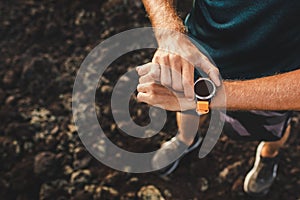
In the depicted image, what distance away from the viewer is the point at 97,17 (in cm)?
231

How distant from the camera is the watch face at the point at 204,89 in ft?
3.53

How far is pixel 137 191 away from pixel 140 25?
85cm

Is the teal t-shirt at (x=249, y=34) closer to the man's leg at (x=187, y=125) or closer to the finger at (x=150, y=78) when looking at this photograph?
the finger at (x=150, y=78)

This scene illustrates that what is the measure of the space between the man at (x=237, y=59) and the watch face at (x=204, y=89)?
0.05ft

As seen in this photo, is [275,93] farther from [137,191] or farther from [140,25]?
[140,25]

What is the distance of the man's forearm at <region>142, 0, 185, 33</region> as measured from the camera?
1.21 meters

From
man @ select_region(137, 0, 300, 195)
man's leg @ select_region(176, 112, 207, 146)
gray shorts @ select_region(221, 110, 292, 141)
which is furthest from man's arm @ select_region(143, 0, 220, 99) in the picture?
man's leg @ select_region(176, 112, 207, 146)

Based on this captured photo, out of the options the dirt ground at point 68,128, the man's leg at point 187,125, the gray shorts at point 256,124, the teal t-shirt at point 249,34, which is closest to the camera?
the teal t-shirt at point 249,34

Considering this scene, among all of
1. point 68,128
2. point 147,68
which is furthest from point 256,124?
point 68,128

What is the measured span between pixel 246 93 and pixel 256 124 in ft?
1.45

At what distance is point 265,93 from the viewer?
1.05 meters

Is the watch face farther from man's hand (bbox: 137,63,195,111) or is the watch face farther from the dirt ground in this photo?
the dirt ground

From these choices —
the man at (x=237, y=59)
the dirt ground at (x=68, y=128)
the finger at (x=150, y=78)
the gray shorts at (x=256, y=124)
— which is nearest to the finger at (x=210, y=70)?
the man at (x=237, y=59)

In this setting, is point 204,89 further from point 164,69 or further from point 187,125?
point 187,125
